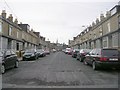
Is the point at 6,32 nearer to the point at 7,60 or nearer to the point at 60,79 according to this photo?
the point at 7,60

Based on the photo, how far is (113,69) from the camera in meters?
15.0

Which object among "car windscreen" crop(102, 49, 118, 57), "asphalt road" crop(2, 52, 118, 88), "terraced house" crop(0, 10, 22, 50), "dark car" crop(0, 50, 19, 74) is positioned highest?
"terraced house" crop(0, 10, 22, 50)

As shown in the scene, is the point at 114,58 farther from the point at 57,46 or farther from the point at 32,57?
the point at 57,46

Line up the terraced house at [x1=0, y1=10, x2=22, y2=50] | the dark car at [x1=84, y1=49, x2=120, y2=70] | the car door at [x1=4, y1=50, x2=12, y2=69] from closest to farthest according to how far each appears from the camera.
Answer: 1. the dark car at [x1=84, y1=49, x2=120, y2=70]
2. the car door at [x1=4, y1=50, x2=12, y2=69]
3. the terraced house at [x1=0, y1=10, x2=22, y2=50]

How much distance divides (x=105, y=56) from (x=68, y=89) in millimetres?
6301

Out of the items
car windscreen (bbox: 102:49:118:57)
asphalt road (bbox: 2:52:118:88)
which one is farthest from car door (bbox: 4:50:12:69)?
car windscreen (bbox: 102:49:118:57)

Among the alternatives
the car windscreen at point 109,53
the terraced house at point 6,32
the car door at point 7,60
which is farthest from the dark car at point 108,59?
the terraced house at point 6,32

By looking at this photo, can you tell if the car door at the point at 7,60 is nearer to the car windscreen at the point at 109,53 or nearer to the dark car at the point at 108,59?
the dark car at the point at 108,59

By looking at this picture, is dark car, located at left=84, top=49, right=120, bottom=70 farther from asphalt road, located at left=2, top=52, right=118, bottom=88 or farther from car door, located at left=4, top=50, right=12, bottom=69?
car door, located at left=4, top=50, right=12, bottom=69

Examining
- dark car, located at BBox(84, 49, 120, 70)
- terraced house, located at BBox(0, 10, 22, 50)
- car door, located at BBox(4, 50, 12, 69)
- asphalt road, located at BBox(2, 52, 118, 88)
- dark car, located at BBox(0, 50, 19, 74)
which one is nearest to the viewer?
asphalt road, located at BBox(2, 52, 118, 88)

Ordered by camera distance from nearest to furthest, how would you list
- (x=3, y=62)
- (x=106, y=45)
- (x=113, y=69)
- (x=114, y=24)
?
(x=3, y=62) < (x=113, y=69) < (x=114, y=24) < (x=106, y=45)

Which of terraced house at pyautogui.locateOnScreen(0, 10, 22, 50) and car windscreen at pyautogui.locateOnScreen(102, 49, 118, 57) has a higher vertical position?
terraced house at pyautogui.locateOnScreen(0, 10, 22, 50)

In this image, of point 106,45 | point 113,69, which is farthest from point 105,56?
point 106,45

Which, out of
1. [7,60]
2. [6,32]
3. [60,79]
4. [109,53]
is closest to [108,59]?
[109,53]
